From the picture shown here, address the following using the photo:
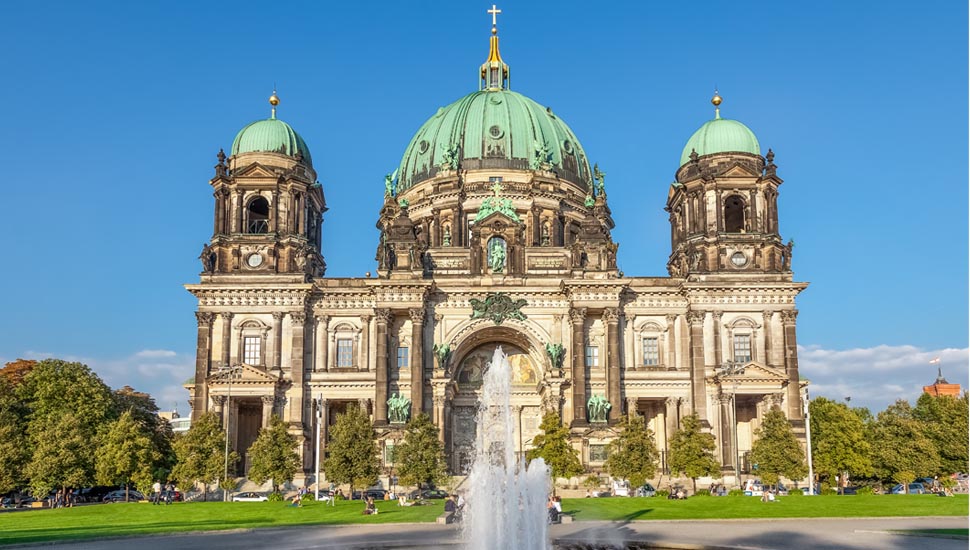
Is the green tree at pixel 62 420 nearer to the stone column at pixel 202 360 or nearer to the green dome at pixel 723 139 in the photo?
the stone column at pixel 202 360

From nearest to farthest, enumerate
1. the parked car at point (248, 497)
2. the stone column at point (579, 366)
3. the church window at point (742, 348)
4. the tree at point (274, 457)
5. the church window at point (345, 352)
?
the tree at point (274, 457)
the parked car at point (248, 497)
the stone column at point (579, 366)
the church window at point (742, 348)
the church window at point (345, 352)

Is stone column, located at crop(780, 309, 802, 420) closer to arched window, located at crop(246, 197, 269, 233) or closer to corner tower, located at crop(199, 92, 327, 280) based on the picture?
corner tower, located at crop(199, 92, 327, 280)

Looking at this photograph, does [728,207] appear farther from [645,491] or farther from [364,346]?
[364,346]

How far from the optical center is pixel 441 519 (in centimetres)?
4350

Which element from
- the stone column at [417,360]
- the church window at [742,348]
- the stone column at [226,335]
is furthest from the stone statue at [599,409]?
the stone column at [226,335]

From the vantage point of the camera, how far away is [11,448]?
66.3 m

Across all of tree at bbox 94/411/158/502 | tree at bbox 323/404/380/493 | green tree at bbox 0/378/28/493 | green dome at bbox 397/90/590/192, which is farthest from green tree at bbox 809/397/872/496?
green tree at bbox 0/378/28/493

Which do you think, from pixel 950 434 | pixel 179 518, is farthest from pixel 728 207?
pixel 179 518

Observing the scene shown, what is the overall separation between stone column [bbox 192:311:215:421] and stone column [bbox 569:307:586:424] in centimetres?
2600

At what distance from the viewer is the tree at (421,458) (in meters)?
61.9

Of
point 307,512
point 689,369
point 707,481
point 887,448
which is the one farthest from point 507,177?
point 307,512

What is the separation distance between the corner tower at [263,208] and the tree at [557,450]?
21.6 metres

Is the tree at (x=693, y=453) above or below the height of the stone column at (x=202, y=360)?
below

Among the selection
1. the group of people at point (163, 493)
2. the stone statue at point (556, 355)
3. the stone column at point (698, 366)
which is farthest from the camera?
the stone statue at point (556, 355)
